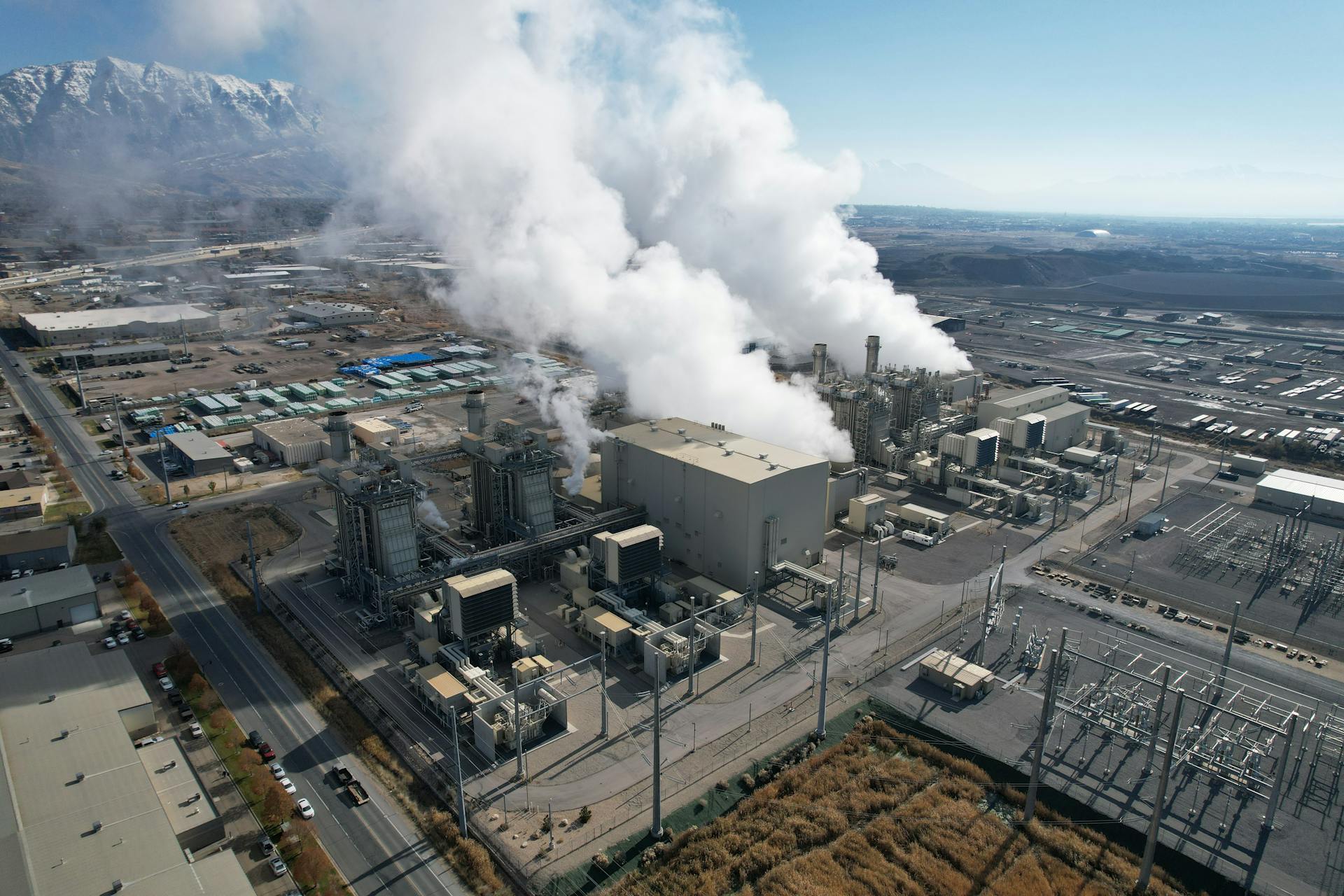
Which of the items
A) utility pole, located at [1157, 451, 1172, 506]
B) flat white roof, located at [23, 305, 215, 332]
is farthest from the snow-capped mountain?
utility pole, located at [1157, 451, 1172, 506]

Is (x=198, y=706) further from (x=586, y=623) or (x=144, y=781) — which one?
(x=586, y=623)

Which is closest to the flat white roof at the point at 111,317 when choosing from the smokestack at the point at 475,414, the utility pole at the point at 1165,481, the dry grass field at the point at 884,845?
the smokestack at the point at 475,414

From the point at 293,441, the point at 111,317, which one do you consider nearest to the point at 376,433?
the point at 293,441

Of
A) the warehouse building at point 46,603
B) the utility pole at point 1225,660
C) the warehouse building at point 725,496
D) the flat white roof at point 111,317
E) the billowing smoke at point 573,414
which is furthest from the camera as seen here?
the flat white roof at point 111,317

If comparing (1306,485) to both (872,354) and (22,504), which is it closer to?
(872,354)

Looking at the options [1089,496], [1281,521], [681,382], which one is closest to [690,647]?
[681,382]

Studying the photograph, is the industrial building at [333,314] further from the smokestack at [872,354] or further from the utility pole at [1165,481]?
the utility pole at [1165,481]
